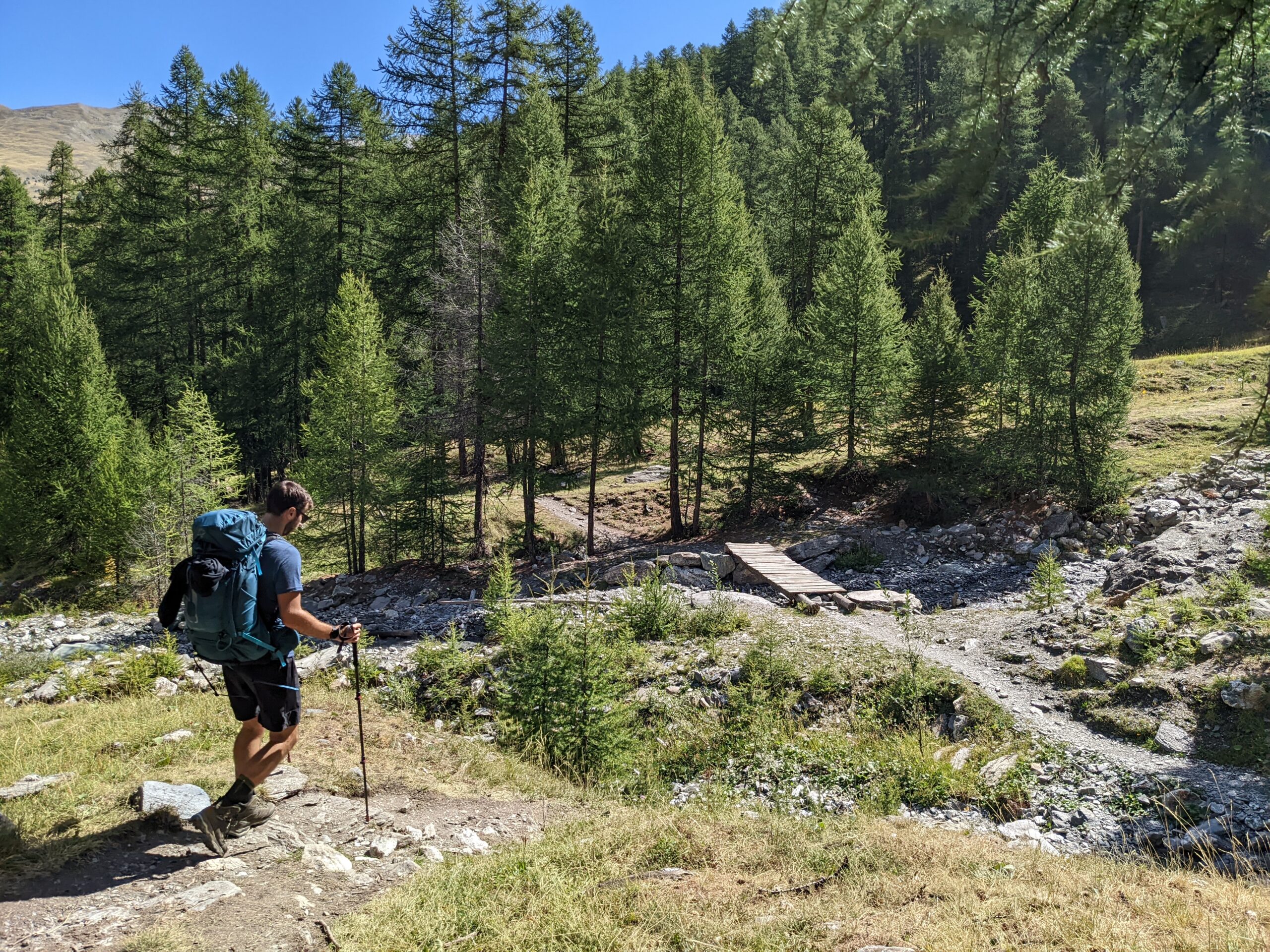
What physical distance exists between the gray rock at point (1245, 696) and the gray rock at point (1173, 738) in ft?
2.35

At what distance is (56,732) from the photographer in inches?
299

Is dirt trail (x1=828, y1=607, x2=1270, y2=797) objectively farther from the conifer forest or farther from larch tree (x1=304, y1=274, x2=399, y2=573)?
larch tree (x1=304, y1=274, x2=399, y2=573)

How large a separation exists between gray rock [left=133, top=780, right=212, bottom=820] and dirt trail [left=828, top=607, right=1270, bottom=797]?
30.4 ft

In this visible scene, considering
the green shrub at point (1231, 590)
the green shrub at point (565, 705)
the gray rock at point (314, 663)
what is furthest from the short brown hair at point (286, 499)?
the green shrub at point (1231, 590)

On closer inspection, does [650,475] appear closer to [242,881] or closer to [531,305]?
[531,305]

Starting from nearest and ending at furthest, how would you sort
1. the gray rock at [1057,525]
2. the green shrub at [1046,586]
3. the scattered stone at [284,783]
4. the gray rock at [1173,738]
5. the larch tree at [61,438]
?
the scattered stone at [284,783] → the gray rock at [1173,738] → the green shrub at [1046,586] → the gray rock at [1057,525] → the larch tree at [61,438]

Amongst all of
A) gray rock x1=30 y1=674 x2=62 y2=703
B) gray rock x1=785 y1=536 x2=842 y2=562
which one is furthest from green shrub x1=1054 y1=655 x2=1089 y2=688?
gray rock x1=30 y1=674 x2=62 y2=703

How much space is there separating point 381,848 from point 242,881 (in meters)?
0.93

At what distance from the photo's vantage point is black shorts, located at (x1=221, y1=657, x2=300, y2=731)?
16.5ft

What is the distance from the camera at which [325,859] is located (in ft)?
16.5

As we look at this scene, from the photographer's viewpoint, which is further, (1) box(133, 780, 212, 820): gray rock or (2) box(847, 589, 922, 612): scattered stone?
(2) box(847, 589, 922, 612): scattered stone

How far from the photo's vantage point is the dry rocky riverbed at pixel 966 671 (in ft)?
15.5

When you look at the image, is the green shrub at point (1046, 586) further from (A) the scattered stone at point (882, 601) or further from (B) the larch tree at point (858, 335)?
(B) the larch tree at point (858, 335)

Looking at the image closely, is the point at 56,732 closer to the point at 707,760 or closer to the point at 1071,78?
the point at 707,760
